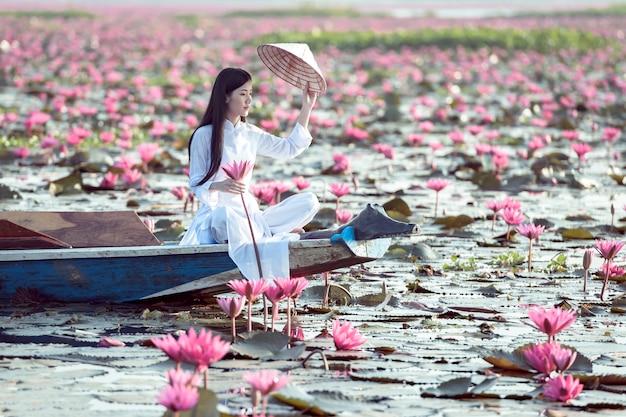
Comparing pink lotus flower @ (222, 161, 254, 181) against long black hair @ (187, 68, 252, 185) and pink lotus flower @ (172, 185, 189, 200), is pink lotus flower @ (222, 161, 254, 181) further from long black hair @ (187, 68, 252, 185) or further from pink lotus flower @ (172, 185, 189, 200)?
pink lotus flower @ (172, 185, 189, 200)

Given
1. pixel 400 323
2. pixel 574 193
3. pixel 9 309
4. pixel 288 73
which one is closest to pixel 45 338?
pixel 9 309

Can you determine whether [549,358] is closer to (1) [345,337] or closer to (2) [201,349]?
(1) [345,337]

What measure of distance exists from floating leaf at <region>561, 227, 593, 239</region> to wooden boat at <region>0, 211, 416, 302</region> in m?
2.25

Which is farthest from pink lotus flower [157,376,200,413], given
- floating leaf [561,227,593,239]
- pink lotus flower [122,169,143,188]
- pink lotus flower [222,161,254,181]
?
pink lotus flower [122,169,143,188]

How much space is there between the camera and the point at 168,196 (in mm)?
8891

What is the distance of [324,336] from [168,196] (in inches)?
169

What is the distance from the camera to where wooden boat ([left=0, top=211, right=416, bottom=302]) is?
521cm

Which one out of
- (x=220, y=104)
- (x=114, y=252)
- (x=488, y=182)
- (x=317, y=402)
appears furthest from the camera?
(x=488, y=182)

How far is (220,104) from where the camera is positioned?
18.7 ft

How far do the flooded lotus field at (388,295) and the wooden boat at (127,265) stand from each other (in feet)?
0.29

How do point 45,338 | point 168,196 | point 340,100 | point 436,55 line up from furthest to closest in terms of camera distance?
point 436,55, point 340,100, point 168,196, point 45,338

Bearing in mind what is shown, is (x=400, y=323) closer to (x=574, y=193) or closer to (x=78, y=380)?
(x=78, y=380)

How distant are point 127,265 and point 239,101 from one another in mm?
941

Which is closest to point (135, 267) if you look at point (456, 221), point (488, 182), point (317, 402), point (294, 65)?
point (294, 65)
